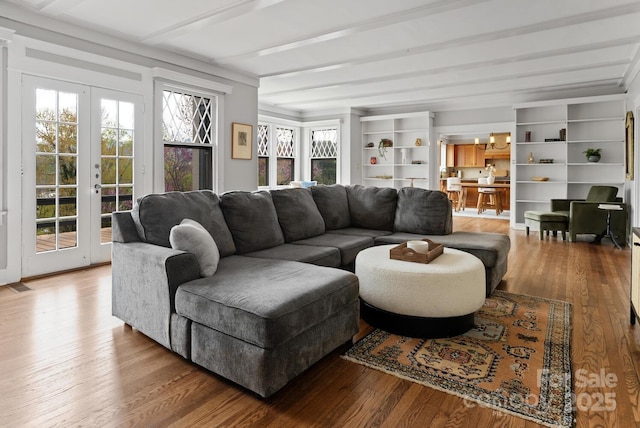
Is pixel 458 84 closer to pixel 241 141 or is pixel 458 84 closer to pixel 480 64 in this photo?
pixel 480 64

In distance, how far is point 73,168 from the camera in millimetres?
4312

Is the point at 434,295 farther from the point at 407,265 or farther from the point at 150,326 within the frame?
the point at 150,326

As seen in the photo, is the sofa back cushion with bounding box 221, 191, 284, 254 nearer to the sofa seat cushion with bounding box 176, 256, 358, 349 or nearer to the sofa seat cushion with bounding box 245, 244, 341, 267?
the sofa seat cushion with bounding box 245, 244, 341, 267

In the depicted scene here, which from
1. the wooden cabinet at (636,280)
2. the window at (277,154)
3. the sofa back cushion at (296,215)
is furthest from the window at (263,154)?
the wooden cabinet at (636,280)

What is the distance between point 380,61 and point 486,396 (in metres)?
4.60

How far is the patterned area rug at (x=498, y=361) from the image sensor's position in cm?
180

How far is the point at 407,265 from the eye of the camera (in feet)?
8.45

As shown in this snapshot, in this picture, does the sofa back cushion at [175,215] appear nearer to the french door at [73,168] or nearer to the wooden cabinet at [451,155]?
the french door at [73,168]

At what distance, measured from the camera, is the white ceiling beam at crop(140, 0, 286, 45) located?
359 cm

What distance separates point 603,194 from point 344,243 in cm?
515

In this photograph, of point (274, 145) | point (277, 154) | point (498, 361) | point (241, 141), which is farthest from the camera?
point (277, 154)

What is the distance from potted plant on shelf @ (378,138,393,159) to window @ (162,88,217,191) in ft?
15.4

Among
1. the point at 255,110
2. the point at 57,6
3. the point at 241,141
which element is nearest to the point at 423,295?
the point at 57,6

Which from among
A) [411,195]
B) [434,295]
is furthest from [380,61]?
[434,295]
